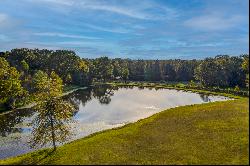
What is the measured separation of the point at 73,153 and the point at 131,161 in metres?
10.4

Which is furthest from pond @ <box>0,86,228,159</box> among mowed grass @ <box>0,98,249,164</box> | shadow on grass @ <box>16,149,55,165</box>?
mowed grass @ <box>0,98,249,164</box>

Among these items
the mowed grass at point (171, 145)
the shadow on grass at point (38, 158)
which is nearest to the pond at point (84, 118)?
the shadow on grass at point (38, 158)

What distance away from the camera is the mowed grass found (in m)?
47.2

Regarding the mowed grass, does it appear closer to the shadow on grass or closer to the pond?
the shadow on grass

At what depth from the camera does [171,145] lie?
52.9m

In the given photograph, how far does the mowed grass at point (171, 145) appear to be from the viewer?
4719cm

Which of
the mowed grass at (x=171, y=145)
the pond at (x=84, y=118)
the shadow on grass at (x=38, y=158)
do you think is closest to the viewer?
the mowed grass at (x=171, y=145)

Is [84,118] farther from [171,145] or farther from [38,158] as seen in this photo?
[171,145]

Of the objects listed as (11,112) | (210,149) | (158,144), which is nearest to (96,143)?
(158,144)

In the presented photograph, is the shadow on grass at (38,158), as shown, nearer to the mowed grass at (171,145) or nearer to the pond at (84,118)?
the mowed grass at (171,145)

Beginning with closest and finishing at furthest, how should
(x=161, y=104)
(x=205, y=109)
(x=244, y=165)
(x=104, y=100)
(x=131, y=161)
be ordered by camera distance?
(x=244, y=165) < (x=131, y=161) < (x=205, y=109) < (x=161, y=104) < (x=104, y=100)

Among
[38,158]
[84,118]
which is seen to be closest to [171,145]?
[38,158]

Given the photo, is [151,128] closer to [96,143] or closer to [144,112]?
[96,143]

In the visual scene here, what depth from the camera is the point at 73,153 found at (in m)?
54.1
